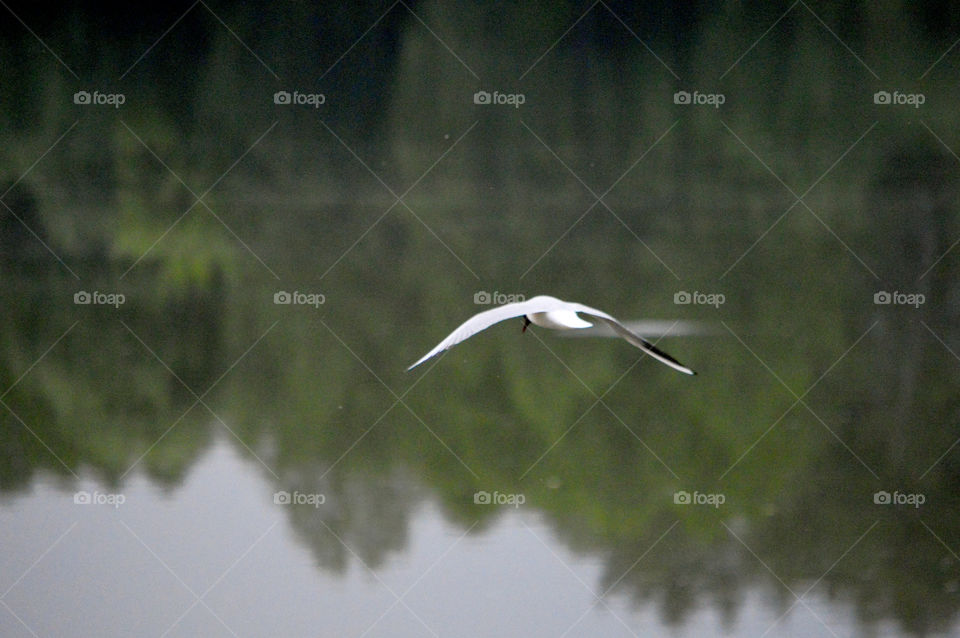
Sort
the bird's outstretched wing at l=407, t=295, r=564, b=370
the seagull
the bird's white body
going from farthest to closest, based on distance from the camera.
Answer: the bird's white body < the seagull < the bird's outstretched wing at l=407, t=295, r=564, b=370

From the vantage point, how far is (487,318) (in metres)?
2.88

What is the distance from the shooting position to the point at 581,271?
5.57 metres

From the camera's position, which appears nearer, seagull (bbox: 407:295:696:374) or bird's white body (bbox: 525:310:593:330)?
seagull (bbox: 407:295:696:374)

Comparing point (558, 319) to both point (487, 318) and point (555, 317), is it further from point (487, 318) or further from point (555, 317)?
point (487, 318)

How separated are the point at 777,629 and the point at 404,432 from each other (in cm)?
154

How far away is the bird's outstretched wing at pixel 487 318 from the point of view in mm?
2660

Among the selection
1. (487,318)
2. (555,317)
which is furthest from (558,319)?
(487,318)

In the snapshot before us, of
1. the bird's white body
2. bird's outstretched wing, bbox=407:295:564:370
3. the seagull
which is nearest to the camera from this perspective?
bird's outstretched wing, bbox=407:295:564:370

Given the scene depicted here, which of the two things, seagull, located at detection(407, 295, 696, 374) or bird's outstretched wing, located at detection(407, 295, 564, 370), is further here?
seagull, located at detection(407, 295, 696, 374)

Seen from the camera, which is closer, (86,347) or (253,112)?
(86,347)

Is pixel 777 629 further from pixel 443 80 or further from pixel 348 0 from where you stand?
pixel 348 0

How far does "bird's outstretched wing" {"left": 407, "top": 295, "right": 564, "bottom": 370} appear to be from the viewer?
2660 mm

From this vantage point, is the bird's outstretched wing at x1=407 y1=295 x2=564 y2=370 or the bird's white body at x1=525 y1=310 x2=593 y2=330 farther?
the bird's white body at x1=525 y1=310 x2=593 y2=330

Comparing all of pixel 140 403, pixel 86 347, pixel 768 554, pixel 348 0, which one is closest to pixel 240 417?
pixel 140 403
